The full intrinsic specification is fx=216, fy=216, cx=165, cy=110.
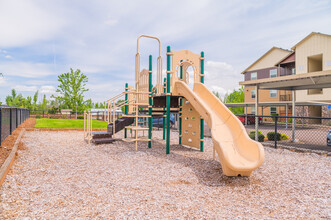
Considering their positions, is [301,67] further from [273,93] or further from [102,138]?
[102,138]

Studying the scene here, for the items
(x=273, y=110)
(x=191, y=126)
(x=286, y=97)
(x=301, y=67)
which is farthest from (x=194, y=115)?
(x=273, y=110)

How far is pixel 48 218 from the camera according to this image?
281cm

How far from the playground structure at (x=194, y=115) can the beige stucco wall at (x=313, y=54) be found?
1843 cm

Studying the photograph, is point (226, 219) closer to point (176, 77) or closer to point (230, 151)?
point (230, 151)

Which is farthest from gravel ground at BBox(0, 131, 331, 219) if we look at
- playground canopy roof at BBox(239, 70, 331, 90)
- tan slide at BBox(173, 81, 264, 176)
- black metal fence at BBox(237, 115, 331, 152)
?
playground canopy roof at BBox(239, 70, 331, 90)

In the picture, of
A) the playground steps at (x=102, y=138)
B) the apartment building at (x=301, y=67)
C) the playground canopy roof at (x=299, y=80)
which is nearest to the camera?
the playground canopy roof at (x=299, y=80)

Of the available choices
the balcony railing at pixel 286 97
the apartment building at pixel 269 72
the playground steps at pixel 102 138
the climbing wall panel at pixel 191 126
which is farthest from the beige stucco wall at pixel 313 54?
the playground steps at pixel 102 138

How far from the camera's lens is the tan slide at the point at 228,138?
429 cm

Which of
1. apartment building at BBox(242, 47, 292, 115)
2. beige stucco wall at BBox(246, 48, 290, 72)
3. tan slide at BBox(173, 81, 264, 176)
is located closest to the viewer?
tan slide at BBox(173, 81, 264, 176)

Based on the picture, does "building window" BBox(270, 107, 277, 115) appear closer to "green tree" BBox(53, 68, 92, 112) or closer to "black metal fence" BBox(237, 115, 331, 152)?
"black metal fence" BBox(237, 115, 331, 152)

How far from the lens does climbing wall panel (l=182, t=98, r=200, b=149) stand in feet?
24.3

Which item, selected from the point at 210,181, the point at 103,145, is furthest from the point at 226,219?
the point at 103,145

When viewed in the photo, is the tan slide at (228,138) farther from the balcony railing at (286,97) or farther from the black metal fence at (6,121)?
the balcony railing at (286,97)

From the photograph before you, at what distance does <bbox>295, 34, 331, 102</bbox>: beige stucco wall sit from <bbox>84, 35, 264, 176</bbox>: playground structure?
60.5 feet
